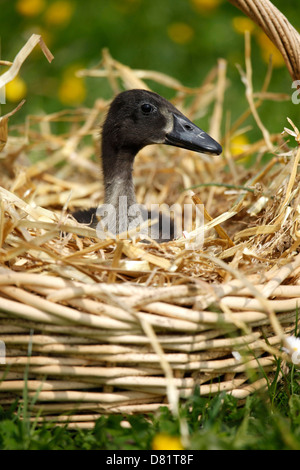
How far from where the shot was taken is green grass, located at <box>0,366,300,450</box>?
148 centimetres

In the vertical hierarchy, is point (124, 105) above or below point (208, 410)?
above

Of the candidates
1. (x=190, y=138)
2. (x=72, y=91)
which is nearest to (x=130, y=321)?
(x=190, y=138)

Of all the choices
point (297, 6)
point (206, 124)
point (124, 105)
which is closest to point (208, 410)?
point (124, 105)

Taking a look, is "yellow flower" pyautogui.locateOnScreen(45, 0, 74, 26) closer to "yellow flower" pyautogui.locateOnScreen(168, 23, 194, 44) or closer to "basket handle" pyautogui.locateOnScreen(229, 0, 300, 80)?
"yellow flower" pyautogui.locateOnScreen(168, 23, 194, 44)

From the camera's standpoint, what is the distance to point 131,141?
267 cm

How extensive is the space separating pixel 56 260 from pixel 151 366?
0.40 m

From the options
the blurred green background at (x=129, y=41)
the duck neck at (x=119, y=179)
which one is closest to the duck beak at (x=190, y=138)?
the duck neck at (x=119, y=179)

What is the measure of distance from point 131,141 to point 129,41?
2.71 meters

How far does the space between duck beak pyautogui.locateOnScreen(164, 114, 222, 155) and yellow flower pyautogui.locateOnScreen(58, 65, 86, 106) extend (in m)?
2.20

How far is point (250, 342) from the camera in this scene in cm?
171

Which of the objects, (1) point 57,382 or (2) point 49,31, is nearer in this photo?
(1) point 57,382

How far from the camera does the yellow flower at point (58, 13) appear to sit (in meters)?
5.25
